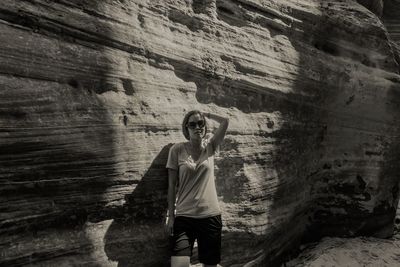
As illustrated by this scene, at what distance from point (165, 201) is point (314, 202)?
10.6ft

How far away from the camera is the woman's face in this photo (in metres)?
4.20

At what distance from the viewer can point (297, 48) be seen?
6281 millimetres

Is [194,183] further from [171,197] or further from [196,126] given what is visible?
[196,126]

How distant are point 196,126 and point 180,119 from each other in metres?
0.59

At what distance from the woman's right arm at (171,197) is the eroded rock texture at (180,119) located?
28 cm

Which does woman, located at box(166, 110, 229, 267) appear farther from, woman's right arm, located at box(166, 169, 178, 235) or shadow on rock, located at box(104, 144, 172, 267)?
shadow on rock, located at box(104, 144, 172, 267)

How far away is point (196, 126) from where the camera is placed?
13.8 ft

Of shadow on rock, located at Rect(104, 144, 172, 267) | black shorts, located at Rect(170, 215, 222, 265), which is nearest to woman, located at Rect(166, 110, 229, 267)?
black shorts, located at Rect(170, 215, 222, 265)

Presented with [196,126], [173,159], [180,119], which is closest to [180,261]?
[173,159]

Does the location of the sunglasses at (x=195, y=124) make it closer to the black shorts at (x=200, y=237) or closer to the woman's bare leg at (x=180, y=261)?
the black shorts at (x=200, y=237)

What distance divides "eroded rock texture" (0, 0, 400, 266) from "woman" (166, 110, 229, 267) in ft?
1.14

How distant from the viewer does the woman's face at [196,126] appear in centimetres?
420

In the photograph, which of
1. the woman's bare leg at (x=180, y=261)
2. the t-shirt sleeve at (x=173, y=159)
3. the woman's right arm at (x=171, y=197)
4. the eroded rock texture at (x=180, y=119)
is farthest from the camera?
the t-shirt sleeve at (x=173, y=159)

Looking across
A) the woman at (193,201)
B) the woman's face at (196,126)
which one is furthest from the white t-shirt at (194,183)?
the woman's face at (196,126)
